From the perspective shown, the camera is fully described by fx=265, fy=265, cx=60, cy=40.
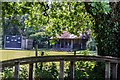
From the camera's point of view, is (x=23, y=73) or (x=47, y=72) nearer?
(x=23, y=73)

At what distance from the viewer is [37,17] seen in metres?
3.71

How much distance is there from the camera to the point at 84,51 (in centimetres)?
308

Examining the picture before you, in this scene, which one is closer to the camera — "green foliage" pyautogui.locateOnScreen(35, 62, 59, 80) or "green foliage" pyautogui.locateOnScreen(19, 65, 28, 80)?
"green foliage" pyautogui.locateOnScreen(19, 65, 28, 80)

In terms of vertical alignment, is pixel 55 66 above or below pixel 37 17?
below

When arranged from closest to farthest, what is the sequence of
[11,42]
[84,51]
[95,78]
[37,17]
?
[11,42]
[84,51]
[95,78]
[37,17]

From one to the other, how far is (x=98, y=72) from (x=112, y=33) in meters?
0.54

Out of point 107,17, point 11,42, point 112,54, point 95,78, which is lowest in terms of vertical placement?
point 95,78

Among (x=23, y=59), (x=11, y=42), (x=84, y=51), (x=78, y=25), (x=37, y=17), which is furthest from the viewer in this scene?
(x=78, y=25)

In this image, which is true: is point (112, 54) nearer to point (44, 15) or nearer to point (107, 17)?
point (107, 17)

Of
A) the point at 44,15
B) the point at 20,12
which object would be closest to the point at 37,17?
the point at 44,15

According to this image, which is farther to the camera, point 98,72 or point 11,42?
point 98,72

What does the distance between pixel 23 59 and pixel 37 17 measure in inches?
72.1

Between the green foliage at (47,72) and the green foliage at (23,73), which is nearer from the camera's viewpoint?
the green foliage at (23,73)

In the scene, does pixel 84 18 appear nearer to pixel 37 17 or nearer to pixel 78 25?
pixel 78 25
